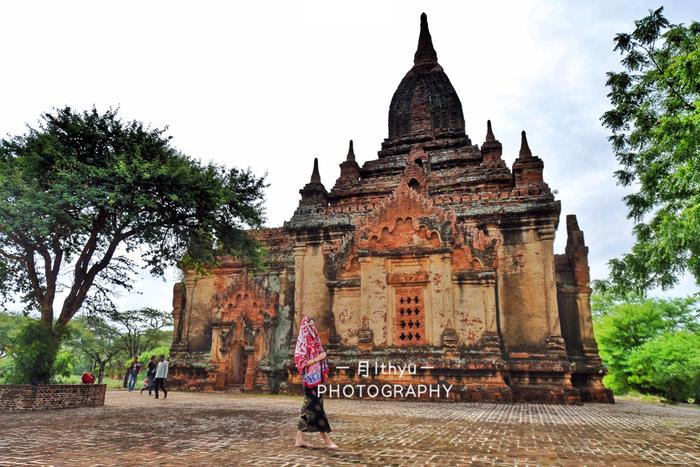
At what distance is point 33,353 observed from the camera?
1303 cm

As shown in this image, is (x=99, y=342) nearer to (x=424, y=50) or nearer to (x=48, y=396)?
(x=48, y=396)

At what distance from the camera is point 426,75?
1200 inches

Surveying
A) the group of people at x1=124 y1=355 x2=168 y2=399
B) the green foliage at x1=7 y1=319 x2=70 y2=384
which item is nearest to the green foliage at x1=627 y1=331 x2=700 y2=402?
the group of people at x1=124 y1=355 x2=168 y2=399

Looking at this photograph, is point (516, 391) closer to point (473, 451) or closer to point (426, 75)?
point (473, 451)

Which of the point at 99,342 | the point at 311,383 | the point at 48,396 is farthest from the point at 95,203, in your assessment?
the point at 99,342

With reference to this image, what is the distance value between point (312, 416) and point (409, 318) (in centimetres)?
1224

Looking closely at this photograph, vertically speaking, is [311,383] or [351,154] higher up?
[351,154]

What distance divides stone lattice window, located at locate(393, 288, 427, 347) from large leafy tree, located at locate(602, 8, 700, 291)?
25.3 ft

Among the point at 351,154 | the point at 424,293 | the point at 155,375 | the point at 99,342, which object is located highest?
the point at 351,154

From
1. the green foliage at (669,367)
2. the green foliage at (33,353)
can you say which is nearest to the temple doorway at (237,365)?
the green foliage at (33,353)

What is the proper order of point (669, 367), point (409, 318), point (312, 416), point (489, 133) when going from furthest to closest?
point (489, 133) < point (669, 367) < point (409, 318) < point (312, 416)

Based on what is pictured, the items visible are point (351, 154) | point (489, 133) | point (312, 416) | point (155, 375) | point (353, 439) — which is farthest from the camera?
point (351, 154)

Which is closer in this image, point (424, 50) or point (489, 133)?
point (489, 133)

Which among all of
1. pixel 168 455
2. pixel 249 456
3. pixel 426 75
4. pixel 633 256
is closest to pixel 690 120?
pixel 633 256
